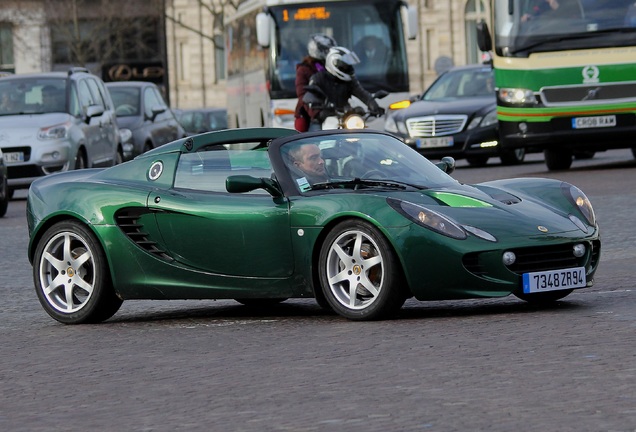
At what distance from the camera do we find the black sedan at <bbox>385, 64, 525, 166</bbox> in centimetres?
2792

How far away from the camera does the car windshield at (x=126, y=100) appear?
31484mm

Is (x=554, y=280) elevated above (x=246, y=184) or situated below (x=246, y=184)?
below

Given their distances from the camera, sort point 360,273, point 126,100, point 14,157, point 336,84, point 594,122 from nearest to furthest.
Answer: point 360,273 < point 336,84 < point 594,122 < point 14,157 < point 126,100

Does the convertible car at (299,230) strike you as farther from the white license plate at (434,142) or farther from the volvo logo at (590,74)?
the white license plate at (434,142)

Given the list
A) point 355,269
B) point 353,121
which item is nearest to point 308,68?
point 353,121

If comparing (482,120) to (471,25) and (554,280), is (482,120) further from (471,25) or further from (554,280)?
(471,25)

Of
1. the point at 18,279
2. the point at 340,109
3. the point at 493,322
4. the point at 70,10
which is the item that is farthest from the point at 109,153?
the point at 70,10

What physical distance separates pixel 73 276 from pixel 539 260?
113 inches

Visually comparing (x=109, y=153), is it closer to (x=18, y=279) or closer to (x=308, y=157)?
(x=18, y=279)

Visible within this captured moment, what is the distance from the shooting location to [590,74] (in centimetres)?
2344

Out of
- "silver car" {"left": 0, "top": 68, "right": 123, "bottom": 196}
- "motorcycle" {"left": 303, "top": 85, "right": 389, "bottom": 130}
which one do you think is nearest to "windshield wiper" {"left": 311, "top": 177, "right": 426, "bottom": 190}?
"motorcycle" {"left": 303, "top": 85, "right": 389, "bottom": 130}

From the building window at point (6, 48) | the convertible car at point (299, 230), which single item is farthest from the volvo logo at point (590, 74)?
the building window at point (6, 48)

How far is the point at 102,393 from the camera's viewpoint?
24.7 feet

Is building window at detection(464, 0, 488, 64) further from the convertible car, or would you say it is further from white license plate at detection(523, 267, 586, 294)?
white license plate at detection(523, 267, 586, 294)
